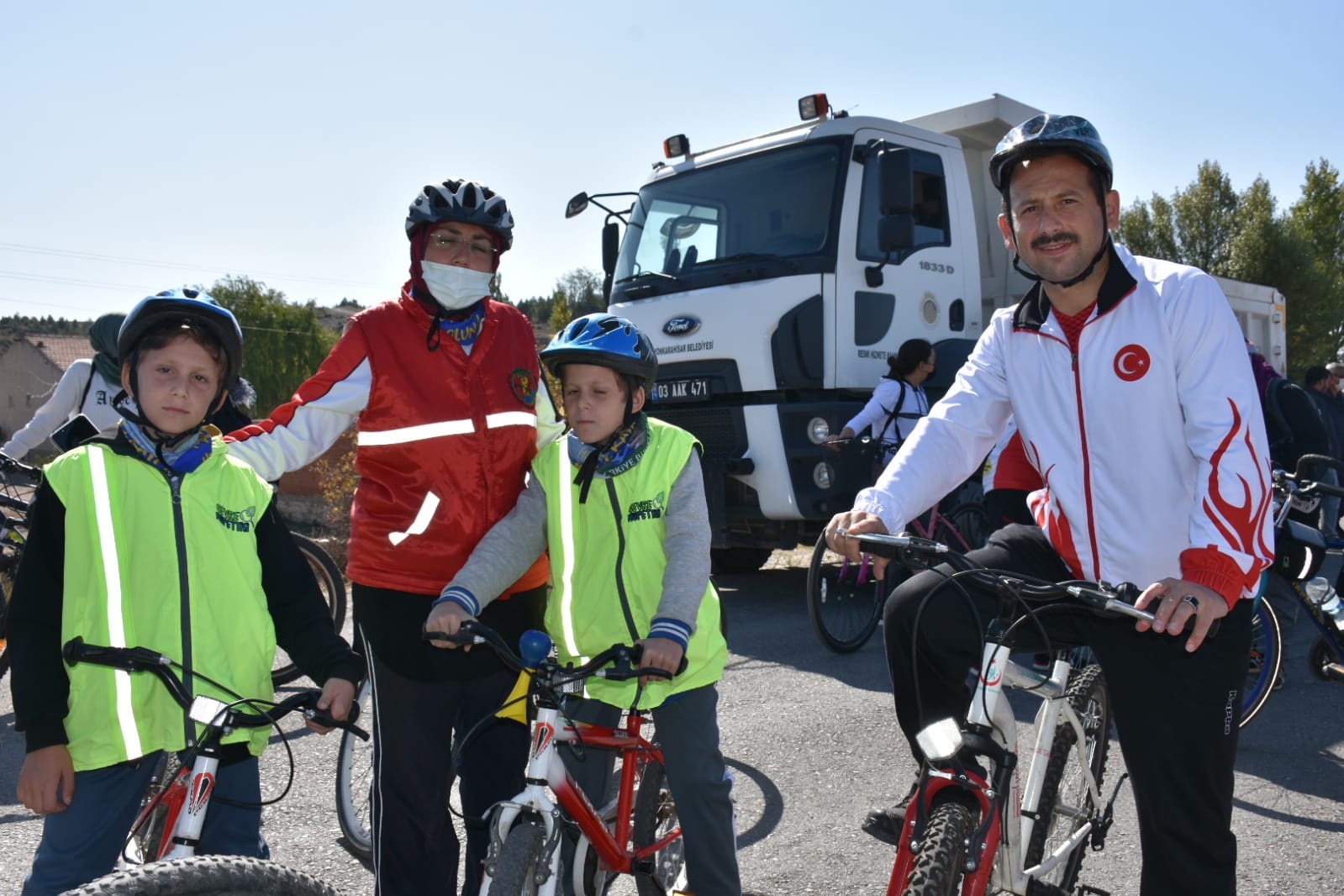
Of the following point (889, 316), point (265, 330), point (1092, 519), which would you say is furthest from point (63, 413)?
point (265, 330)

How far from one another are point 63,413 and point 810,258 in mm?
4793

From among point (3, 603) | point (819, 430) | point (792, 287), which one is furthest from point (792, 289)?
point (3, 603)

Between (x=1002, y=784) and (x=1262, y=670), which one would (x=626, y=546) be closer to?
(x=1002, y=784)

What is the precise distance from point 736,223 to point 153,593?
6.15 metres

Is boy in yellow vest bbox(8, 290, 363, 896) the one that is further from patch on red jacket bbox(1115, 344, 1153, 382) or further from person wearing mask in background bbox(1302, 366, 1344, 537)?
person wearing mask in background bbox(1302, 366, 1344, 537)

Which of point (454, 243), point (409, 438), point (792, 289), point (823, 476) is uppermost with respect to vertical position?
point (792, 289)

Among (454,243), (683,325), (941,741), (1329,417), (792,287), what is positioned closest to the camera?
(941,741)

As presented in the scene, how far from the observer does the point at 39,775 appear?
2.04 metres

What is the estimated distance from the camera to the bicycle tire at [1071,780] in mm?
2770

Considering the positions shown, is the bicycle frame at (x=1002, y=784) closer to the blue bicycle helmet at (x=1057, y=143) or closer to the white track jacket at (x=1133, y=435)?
the white track jacket at (x=1133, y=435)

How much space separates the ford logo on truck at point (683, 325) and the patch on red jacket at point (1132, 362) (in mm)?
5309

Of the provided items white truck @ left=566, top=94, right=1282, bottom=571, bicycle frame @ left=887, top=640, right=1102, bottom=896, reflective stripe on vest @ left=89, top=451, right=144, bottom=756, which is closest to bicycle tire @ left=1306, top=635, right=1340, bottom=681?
white truck @ left=566, top=94, right=1282, bottom=571

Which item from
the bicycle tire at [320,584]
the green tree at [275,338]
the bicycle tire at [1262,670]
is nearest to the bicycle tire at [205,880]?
the bicycle tire at [320,584]

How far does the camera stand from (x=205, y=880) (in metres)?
1.64
